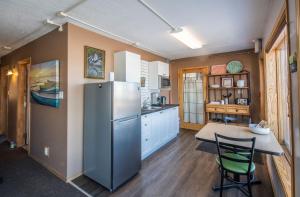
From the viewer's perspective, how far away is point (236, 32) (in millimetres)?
3012

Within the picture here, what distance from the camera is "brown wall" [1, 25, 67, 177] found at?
2410 mm

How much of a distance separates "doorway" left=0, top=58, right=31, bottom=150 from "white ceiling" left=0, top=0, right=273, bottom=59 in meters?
0.75

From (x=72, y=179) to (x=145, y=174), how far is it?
1181 millimetres

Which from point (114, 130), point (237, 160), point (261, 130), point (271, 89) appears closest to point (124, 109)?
point (114, 130)

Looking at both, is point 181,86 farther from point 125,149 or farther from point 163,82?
point 125,149

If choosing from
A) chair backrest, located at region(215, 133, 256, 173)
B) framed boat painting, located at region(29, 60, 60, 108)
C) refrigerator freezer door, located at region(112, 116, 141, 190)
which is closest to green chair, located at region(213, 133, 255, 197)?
chair backrest, located at region(215, 133, 256, 173)

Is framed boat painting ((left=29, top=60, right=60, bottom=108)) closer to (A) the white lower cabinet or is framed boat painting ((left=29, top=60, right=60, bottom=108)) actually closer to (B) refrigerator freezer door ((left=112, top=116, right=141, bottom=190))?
(B) refrigerator freezer door ((left=112, top=116, right=141, bottom=190))

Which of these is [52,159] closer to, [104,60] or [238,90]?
[104,60]

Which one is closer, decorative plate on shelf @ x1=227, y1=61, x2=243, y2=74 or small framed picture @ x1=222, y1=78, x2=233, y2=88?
decorative plate on shelf @ x1=227, y1=61, x2=243, y2=74

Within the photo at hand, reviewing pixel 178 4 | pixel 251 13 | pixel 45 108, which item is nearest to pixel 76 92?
pixel 45 108

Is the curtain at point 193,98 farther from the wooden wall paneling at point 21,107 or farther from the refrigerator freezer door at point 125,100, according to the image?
the wooden wall paneling at point 21,107

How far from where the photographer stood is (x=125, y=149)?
229cm

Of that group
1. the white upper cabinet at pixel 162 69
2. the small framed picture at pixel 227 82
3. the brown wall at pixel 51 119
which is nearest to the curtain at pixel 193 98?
the small framed picture at pixel 227 82

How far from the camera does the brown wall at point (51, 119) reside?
2410 mm
